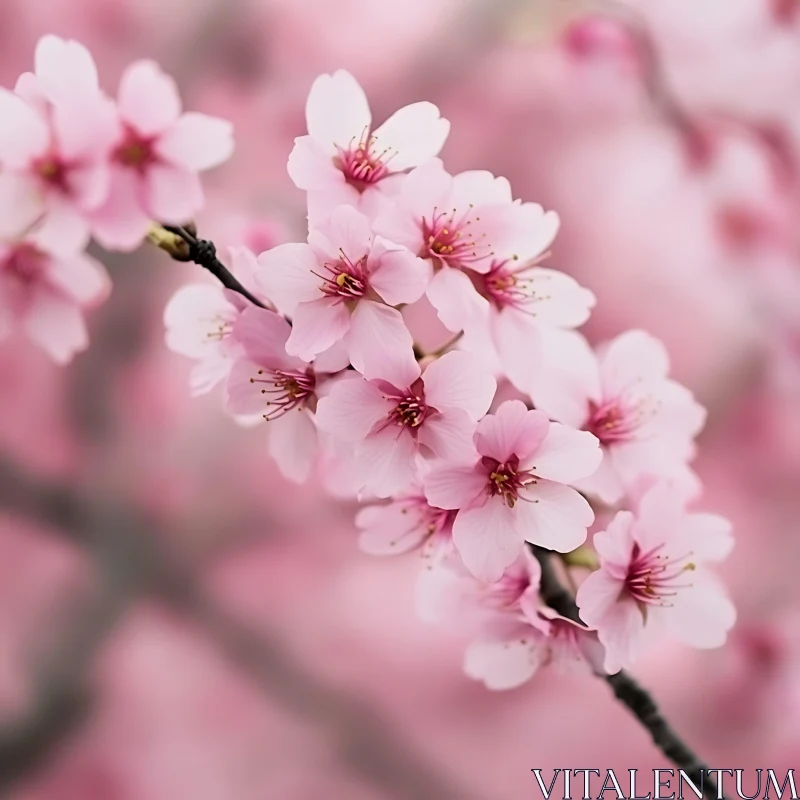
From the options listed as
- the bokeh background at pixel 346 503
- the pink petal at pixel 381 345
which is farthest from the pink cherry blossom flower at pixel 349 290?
the bokeh background at pixel 346 503

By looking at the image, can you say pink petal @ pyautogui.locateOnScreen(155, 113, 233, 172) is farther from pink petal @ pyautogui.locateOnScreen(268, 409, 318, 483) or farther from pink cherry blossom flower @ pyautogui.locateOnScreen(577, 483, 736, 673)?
pink cherry blossom flower @ pyautogui.locateOnScreen(577, 483, 736, 673)

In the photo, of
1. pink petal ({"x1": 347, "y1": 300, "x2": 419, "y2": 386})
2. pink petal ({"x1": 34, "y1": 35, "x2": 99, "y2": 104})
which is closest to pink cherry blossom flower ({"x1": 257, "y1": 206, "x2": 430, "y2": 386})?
pink petal ({"x1": 347, "y1": 300, "x2": 419, "y2": 386})

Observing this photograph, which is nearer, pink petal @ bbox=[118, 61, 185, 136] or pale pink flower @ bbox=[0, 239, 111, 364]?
pink petal @ bbox=[118, 61, 185, 136]

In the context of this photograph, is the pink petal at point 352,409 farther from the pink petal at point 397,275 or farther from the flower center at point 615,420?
the flower center at point 615,420

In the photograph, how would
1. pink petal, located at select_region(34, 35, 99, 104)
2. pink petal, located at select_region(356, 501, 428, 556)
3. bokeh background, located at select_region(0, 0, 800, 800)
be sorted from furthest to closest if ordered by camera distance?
bokeh background, located at select_region(0, 0, 800, 800), pink petal, located at select_region(356, 501, 428, 556), pink petal, located at select_region(34, 35, 99, 104)

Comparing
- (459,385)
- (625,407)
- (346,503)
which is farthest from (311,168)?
(346,503)

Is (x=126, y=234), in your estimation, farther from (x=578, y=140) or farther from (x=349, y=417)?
A: (x=578, y=140)

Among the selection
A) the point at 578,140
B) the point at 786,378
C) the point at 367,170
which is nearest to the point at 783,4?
the point at 578,140
